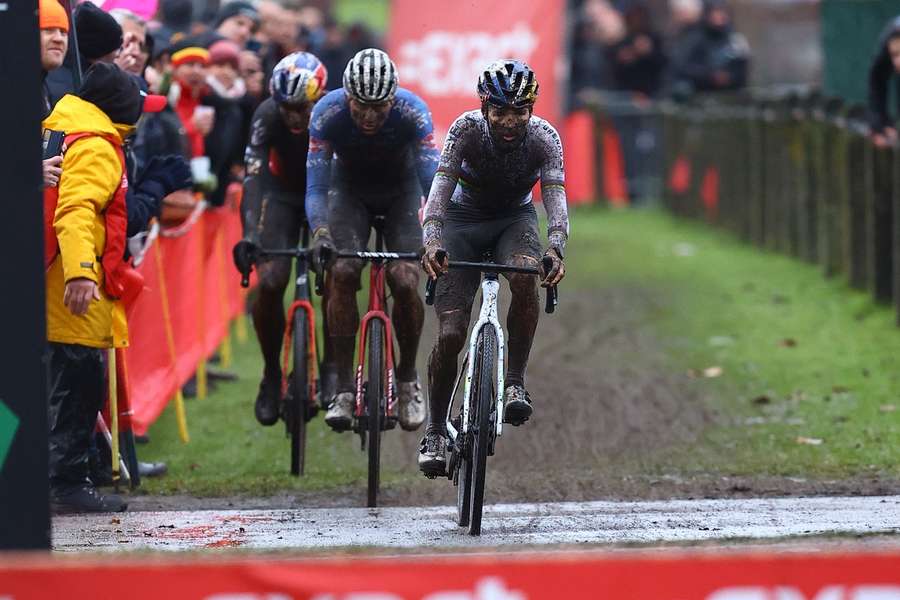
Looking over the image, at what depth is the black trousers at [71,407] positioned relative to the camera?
9.45 metres

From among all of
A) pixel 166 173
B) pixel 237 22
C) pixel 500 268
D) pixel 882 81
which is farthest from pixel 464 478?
pixel 882 81

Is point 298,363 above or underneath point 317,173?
underneath

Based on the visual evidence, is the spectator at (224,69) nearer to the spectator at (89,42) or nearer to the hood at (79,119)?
the spectator at (89,42)

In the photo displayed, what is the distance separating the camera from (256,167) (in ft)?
36.5

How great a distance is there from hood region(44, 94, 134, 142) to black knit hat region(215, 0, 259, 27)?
18.4 ft

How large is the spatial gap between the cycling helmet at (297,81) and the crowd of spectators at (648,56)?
16.2 metres

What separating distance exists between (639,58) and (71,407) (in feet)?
65.5

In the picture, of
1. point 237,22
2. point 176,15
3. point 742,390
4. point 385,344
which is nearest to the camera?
point 385,344

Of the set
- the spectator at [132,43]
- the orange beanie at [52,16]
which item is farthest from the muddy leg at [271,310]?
the orange beanie at [52,16]

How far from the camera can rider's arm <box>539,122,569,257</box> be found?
351 inches

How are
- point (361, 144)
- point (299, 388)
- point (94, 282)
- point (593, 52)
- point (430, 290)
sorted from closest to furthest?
1. point (94, 282)
2. point (430, 290)
3. point (361, 144)
4. point (299, 388)
5. point (593, 52)

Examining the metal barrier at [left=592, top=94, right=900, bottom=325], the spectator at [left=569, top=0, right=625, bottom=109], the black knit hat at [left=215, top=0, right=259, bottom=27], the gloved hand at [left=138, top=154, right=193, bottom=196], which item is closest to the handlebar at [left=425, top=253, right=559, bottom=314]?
the gloved hand at [left=138, top=154, right=193, bottom=196]

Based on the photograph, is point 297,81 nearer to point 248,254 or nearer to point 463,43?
point 248,254

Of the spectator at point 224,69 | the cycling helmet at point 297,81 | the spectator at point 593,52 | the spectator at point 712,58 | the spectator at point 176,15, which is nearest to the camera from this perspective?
the cycling helmet at point 297,81
